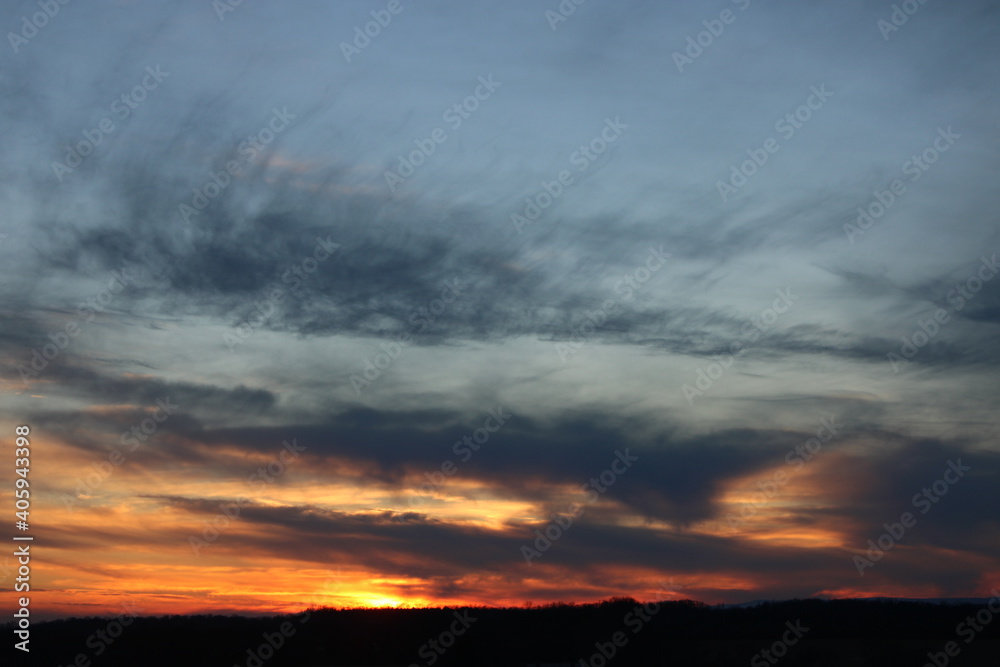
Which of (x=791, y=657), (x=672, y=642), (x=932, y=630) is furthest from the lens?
(x=932, y=630)

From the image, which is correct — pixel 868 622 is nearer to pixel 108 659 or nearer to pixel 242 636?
pixel 242 636

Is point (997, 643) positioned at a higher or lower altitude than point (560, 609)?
lower

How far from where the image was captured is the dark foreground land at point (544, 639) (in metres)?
109

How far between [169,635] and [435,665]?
33455 millimetres

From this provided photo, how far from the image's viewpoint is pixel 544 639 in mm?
117938

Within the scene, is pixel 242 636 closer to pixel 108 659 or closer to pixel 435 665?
pixel 108 659

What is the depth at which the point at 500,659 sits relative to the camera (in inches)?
4390

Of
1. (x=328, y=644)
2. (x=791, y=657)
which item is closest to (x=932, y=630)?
(x=791, y=657)

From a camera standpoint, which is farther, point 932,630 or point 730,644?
point 932,630

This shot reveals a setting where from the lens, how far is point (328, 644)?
11606cm

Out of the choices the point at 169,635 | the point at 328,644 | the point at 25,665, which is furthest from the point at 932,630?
the point at 25,665

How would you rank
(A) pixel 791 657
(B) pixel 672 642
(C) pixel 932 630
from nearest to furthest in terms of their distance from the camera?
(A) pixel 791 657, (B) pixel 672 642, (C) pixel 932 630

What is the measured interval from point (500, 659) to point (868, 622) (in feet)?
166

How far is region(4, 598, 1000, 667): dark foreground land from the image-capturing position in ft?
356
